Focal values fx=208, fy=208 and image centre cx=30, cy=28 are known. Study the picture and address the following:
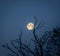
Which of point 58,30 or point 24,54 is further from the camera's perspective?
point 58,30

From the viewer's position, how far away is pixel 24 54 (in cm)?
688

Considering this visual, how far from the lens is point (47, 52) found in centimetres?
712

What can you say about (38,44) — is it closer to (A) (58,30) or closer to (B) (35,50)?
(B) (35,50)

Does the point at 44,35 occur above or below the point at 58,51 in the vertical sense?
above

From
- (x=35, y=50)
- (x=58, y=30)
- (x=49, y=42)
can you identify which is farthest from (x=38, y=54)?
(x=58, y=30)

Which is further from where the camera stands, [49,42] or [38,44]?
[49,42]

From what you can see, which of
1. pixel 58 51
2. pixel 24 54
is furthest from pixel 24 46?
pixel 58 51

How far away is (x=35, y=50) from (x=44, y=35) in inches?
25.7

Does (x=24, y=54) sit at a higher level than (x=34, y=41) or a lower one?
lower

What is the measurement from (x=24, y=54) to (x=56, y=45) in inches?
49.3

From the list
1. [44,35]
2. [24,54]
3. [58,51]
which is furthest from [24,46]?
[58,51]

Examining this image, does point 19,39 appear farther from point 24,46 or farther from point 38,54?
point 38,54

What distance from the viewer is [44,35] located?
7.16 meters

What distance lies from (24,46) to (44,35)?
0.79 m
